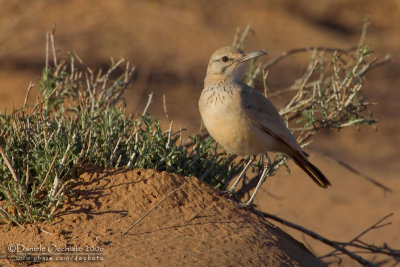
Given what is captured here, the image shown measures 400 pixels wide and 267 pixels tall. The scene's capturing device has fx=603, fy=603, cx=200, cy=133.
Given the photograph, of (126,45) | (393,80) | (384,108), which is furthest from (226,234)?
(393,80)

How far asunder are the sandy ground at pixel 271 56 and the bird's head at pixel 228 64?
2.02 m

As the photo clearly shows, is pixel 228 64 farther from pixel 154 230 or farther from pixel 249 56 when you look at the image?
pixel 154 230

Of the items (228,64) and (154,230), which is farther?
(228,64)

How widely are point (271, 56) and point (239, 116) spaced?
11.2m

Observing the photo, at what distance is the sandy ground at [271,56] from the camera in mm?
10156

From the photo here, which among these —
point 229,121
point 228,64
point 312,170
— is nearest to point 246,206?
point 229,121

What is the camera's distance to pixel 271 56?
16.3 m

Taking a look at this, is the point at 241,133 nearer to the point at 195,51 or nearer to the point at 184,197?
the point at 184,197

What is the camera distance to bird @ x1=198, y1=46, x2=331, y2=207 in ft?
17.5

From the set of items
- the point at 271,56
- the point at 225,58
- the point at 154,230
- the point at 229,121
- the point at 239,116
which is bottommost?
the point at 154,230

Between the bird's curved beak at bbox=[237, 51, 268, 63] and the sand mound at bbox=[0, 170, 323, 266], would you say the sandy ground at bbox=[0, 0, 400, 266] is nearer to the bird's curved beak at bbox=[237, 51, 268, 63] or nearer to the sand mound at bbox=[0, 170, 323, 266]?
the bird's curved beak at bbox=[237, 51, 268, 63]

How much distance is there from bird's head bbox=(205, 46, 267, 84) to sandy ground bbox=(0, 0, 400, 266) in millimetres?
2017

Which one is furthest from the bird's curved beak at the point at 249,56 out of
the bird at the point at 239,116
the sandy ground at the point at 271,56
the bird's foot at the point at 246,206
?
the sandy ground at the point at 271,56

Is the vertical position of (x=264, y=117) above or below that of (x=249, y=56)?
below
